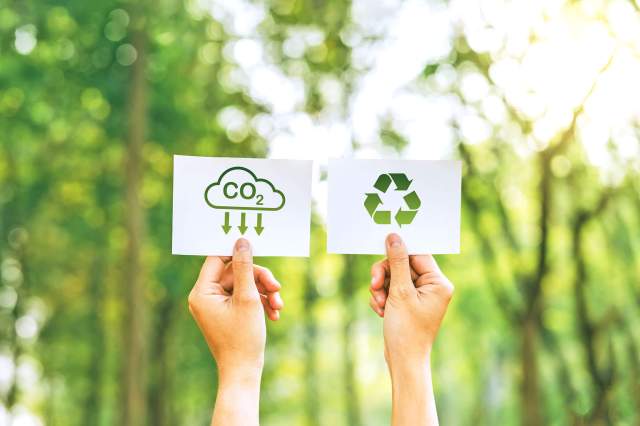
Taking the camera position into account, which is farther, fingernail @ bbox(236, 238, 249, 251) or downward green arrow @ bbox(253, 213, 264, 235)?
downward green arrow @ bbox(253, 213, 264, 235)

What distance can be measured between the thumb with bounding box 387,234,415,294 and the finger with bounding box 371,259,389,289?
0.04 m

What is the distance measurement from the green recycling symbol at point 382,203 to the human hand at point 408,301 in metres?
0.08

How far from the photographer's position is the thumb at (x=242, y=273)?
7.93 ft

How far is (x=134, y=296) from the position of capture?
49.9ft

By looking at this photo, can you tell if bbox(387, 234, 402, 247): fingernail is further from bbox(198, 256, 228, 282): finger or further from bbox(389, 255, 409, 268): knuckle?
bbox(198, 256, 228, 282): finger

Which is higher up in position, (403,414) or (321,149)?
(321,149)

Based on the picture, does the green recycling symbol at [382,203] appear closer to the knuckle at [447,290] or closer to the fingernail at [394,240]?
the fingernail at [394,240]

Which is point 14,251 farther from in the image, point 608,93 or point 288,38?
point 608,93

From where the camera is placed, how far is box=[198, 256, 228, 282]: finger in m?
2.51

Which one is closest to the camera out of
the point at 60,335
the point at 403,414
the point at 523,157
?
the point at 403,414

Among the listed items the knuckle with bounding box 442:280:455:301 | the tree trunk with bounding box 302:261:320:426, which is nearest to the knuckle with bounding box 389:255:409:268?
the knuckle with bounding box 442:280:455:301

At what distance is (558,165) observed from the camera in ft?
46.6

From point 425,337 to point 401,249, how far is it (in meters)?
0.29

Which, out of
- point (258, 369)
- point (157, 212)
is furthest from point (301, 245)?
point (157, 212)
